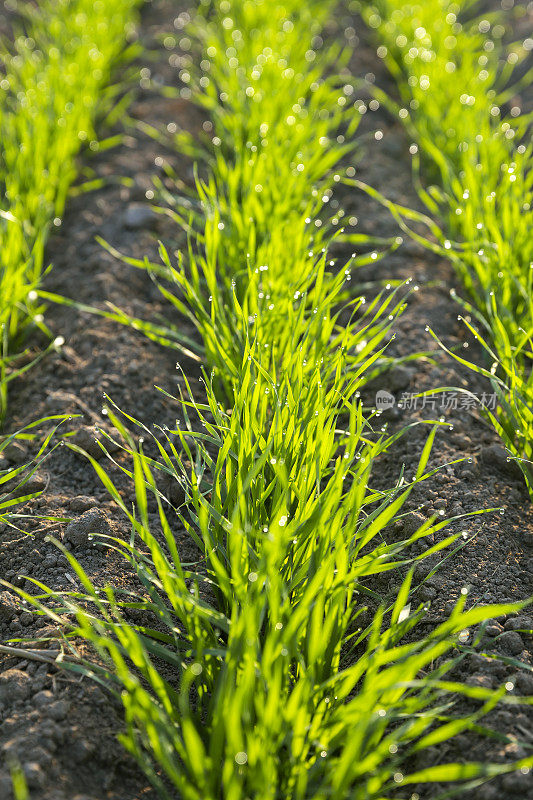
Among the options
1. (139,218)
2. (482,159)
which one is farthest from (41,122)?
(482,159)

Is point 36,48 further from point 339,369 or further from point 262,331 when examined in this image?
point 339,369

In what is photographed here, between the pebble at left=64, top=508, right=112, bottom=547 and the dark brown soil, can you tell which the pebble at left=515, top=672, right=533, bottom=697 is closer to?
the dark brown soil

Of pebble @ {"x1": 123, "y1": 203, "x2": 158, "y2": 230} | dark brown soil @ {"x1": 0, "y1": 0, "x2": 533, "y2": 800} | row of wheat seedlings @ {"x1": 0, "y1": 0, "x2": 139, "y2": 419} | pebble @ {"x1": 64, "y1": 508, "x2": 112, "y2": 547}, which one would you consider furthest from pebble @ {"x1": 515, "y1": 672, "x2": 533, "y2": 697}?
pebble @ {"x1": 123, "y1": 203, "x2": 158, "y2": 230}

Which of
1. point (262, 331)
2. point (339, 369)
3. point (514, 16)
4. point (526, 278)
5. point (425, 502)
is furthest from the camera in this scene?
point (514, 16)

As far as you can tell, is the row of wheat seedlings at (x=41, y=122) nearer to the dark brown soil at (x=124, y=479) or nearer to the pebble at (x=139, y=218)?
the dark brown soil at (x=124, y=479)

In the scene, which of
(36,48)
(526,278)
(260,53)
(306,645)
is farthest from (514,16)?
(306,645)

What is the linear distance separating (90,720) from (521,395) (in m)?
1.03

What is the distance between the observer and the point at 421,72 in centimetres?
292

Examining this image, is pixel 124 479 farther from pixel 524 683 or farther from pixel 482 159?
pixel 482 159

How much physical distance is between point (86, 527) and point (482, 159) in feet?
5.27

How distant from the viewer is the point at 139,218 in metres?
2.39

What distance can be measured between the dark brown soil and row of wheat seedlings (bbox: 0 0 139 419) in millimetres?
116

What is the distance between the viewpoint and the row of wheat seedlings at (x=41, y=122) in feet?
6.45

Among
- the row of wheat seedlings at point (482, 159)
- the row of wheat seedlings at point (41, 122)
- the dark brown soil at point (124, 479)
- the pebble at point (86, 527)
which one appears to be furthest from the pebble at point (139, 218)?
the pebble at point (86, 527)
